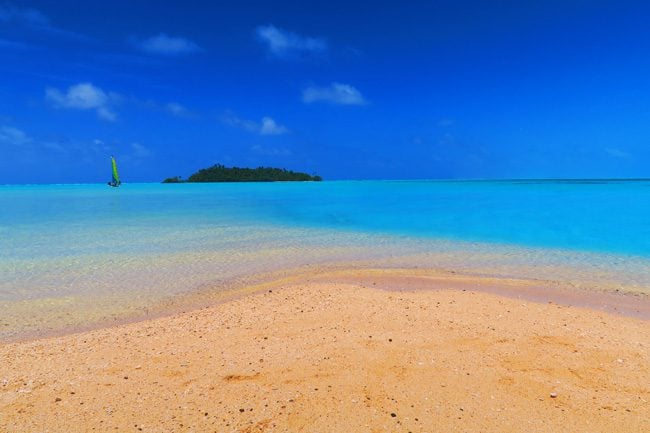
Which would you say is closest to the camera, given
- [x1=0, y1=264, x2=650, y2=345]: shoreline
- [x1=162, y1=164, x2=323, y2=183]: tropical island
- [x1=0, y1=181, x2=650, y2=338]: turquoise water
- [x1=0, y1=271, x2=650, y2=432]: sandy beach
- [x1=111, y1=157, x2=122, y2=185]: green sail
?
[x1=0, y1=271, x2=650, y2=432]: sandy beach

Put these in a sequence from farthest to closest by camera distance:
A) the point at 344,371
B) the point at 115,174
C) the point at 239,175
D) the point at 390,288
Answer: the point at 239,175
the point at 115,174
the point at 390,288
the point at 344,371

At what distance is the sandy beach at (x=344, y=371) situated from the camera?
9.62 ft

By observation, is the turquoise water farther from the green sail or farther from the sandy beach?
the green sail

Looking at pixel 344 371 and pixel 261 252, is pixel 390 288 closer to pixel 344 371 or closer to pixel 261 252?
pixel 344 371

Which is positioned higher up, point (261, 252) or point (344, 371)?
point (261, 252)

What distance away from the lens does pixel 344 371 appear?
358 cm

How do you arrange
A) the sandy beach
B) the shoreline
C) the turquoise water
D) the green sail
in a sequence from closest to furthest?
the sandy beach
the shoreline
the turquoise water
the green sail

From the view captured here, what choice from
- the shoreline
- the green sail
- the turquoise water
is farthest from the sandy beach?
the green sail

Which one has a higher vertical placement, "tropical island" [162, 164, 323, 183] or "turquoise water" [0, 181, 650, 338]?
"tropical island" [162, 164, 323, 183]

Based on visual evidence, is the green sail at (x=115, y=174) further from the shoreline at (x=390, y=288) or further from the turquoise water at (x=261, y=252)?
the shoreline at (x=390, y=288)

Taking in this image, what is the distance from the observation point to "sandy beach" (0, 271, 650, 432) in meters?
2.93

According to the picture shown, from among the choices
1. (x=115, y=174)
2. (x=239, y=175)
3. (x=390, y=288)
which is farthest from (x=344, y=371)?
(x=239, y=175)

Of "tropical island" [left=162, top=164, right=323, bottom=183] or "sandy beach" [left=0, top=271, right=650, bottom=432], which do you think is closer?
"sandy beach" [left=0, top=271, right=650, bottom=432]

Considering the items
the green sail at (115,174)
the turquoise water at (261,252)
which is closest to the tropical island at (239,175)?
the green sail at (115,174)
